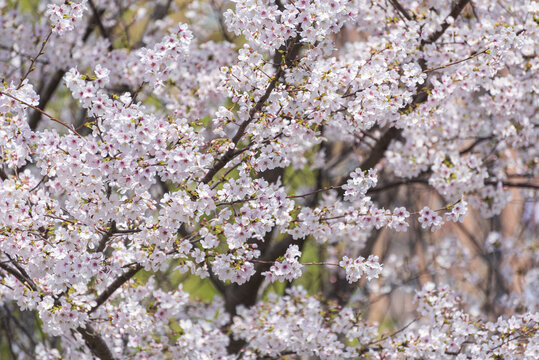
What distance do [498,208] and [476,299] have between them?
3.78 meters

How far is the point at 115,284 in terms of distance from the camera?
5.30 m

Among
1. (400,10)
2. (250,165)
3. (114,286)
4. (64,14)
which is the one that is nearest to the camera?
(250,165)

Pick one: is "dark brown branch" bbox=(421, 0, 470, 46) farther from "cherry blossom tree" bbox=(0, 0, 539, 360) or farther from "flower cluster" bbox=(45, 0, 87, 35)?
"flower cluster" bbox=(45, 0, 87, 35)

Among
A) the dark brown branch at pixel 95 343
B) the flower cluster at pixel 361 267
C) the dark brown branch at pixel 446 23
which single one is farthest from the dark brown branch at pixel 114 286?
the dark brown branch at pixel 446 23

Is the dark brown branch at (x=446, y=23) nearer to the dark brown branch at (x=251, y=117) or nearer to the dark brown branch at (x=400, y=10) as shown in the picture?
the dark brown branch at (x=400, y=10)

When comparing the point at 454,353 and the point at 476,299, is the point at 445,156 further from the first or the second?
the point at 476,299

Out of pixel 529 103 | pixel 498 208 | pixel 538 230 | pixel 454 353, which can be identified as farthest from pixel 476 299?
pixel 454 353

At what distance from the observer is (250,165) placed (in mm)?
4539

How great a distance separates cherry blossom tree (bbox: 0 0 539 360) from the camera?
14.3 ft

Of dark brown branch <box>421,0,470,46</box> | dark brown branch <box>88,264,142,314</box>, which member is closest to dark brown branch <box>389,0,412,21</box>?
dark brown branch <box>421,0,470,46</box>

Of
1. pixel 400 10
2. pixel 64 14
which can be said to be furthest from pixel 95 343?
pixel 400 10

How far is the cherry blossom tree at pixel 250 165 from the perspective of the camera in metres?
4.36

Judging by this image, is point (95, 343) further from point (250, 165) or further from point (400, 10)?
point (400, 10)

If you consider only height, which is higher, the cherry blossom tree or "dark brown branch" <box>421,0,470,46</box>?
"dark brown branch" <box>421,0,470,46</box>
